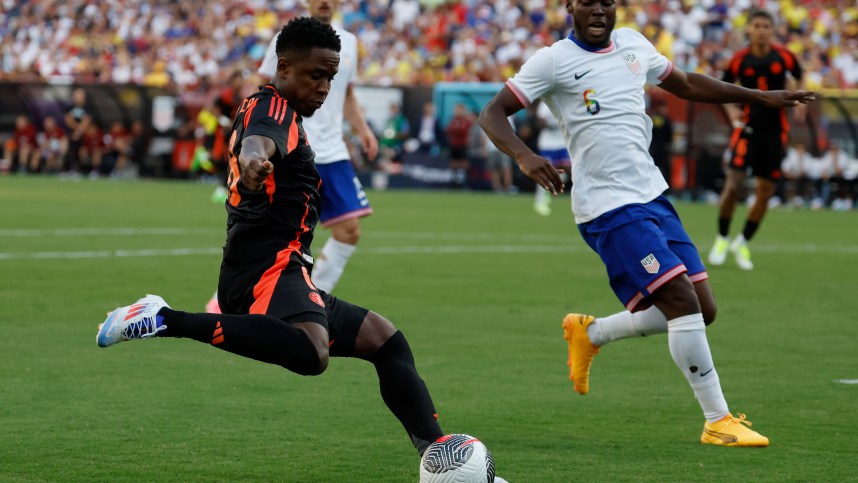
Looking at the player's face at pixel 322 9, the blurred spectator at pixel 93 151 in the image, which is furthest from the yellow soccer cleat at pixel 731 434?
the blurred spectator at pixel 93 151

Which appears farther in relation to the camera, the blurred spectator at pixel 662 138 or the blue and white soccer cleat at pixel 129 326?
the blurred spectator at pixel 662 138

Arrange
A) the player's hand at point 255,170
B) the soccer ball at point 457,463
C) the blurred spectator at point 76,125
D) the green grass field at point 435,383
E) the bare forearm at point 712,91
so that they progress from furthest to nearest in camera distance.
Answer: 1. the blurred spectator at point 76,125
2. the bare forearm at point 712,91
3. the green grass field at point 435,383
4. the soccer ball at point 457,463
5. the player's hand at point 255,170

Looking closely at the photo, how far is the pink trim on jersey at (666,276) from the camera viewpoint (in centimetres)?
656

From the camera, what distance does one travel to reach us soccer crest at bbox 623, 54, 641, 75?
7.04m

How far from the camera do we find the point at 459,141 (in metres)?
32.5

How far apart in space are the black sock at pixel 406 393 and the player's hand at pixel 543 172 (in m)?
1.17

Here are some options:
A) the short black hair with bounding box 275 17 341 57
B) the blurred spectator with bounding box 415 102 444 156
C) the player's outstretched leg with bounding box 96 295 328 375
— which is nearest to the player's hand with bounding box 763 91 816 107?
the short black hair with bounding box 275 17 341 57

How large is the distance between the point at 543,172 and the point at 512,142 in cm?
36

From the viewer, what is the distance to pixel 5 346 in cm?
867

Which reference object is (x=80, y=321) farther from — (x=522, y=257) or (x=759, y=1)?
(x=759, y=1)

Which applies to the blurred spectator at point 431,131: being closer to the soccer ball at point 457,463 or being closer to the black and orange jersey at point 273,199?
the black and orange jersey at point 273,199

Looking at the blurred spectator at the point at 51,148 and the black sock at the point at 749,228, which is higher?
the black sock at the point at 749,228

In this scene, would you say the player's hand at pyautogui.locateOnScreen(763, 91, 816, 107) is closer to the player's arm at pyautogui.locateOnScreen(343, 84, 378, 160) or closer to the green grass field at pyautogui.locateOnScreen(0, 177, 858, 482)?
the green grass field at pyautogui.locateOnScreen(0, 177, 858, 482)

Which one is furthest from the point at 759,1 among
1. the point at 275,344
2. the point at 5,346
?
the point at 275,344
